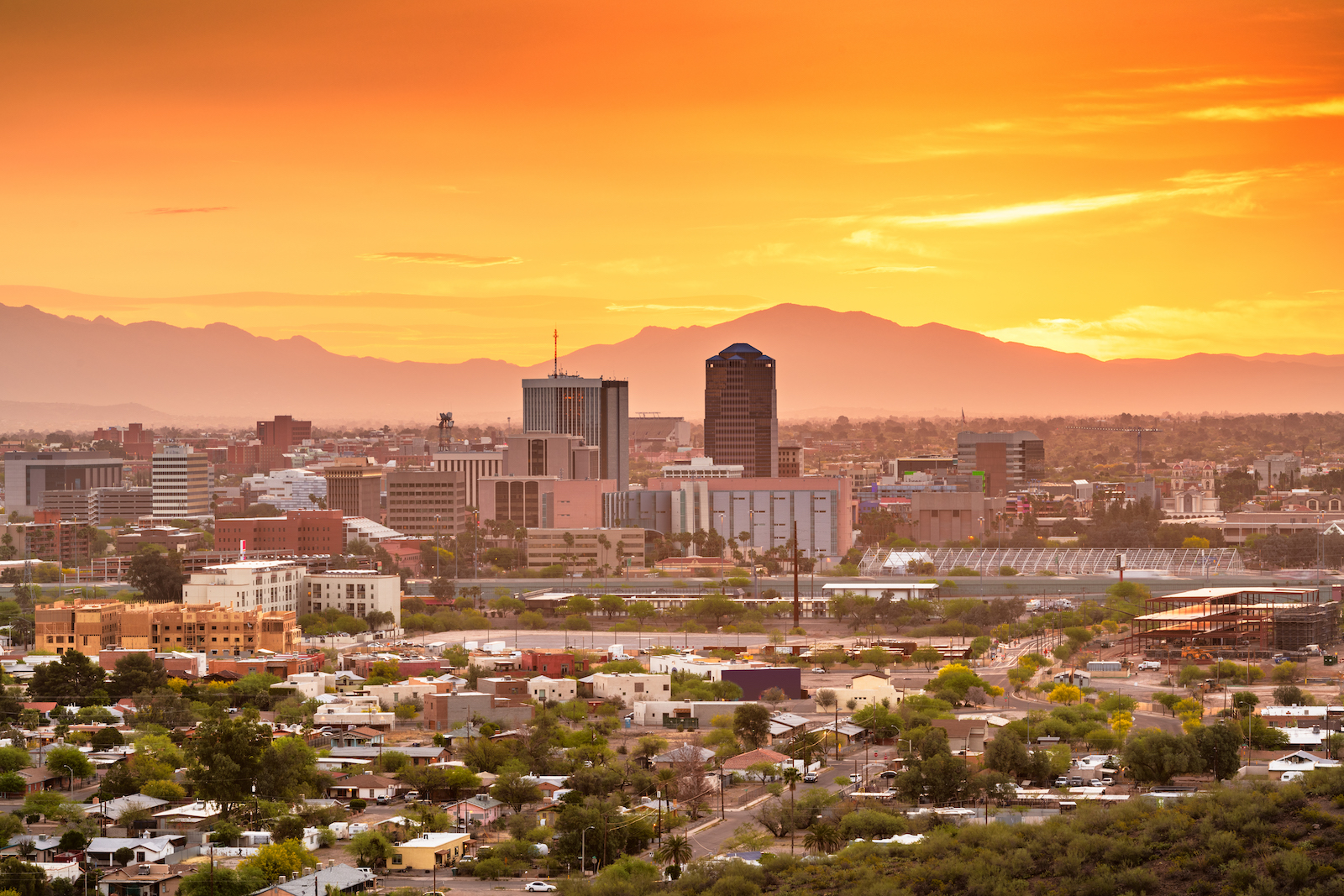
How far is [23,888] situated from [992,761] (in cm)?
1413

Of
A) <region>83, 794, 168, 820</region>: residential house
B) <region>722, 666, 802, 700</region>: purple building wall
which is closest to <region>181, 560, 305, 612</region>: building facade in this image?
<region>722, 666, 802, 700</region>: purple building wall

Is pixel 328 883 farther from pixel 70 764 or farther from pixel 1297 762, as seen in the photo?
pixel 1297 762

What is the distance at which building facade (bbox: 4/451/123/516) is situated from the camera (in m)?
121

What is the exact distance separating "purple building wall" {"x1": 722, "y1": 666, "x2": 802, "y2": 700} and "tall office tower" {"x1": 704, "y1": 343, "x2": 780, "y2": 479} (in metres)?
74.9

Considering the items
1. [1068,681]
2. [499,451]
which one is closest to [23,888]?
[1068,681]

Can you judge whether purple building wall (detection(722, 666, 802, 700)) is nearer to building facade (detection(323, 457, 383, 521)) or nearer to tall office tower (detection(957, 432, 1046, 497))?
building facade (detection(323, 457, 383, 521))

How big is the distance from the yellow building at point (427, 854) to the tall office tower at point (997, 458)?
9062 cm

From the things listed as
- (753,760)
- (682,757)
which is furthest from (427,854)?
(753,760)

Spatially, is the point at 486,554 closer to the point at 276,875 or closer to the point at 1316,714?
the point at 1316,714

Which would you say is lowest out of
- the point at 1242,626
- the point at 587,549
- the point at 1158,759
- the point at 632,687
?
the point at 632,687

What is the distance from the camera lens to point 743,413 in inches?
4631

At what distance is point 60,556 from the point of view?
85.8 m

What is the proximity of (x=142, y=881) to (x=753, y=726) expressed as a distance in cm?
1270

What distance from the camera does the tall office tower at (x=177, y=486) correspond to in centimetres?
11175
